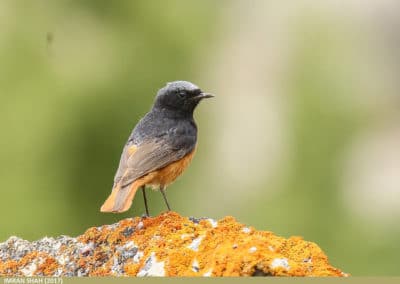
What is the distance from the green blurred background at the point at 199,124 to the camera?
665 inches

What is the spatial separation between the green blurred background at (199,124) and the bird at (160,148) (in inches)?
333

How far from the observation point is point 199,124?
19078 millimetres

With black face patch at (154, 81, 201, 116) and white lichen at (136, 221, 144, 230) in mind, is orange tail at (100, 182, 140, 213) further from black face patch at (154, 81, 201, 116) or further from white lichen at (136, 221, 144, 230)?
black face patch at (154, 81, 201, 116)

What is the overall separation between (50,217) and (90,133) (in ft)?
6.08

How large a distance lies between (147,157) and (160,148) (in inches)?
9.8

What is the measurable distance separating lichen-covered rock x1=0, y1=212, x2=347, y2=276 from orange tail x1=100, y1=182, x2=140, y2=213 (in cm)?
15

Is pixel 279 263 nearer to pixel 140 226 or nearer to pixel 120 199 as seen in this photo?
pixel 140 226

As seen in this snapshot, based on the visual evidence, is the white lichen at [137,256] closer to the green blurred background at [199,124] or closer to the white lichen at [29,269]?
the white lichen at [29,269]

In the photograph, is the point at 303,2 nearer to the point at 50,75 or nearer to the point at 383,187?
the point at 383,187

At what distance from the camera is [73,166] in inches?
669

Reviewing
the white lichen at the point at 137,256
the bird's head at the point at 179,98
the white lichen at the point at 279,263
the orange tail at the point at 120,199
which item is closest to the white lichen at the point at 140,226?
the orange tail at the point at 120,199

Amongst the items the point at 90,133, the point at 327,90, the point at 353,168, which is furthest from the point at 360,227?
the point at 90,133

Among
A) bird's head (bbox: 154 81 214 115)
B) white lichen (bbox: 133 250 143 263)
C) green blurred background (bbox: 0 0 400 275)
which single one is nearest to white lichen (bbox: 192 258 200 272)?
white lichen (bbox: 133 250 143 263)

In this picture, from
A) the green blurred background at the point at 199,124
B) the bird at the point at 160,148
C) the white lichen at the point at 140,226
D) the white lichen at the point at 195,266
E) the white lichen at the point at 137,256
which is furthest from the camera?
the green blurred background at the point at 199,124
